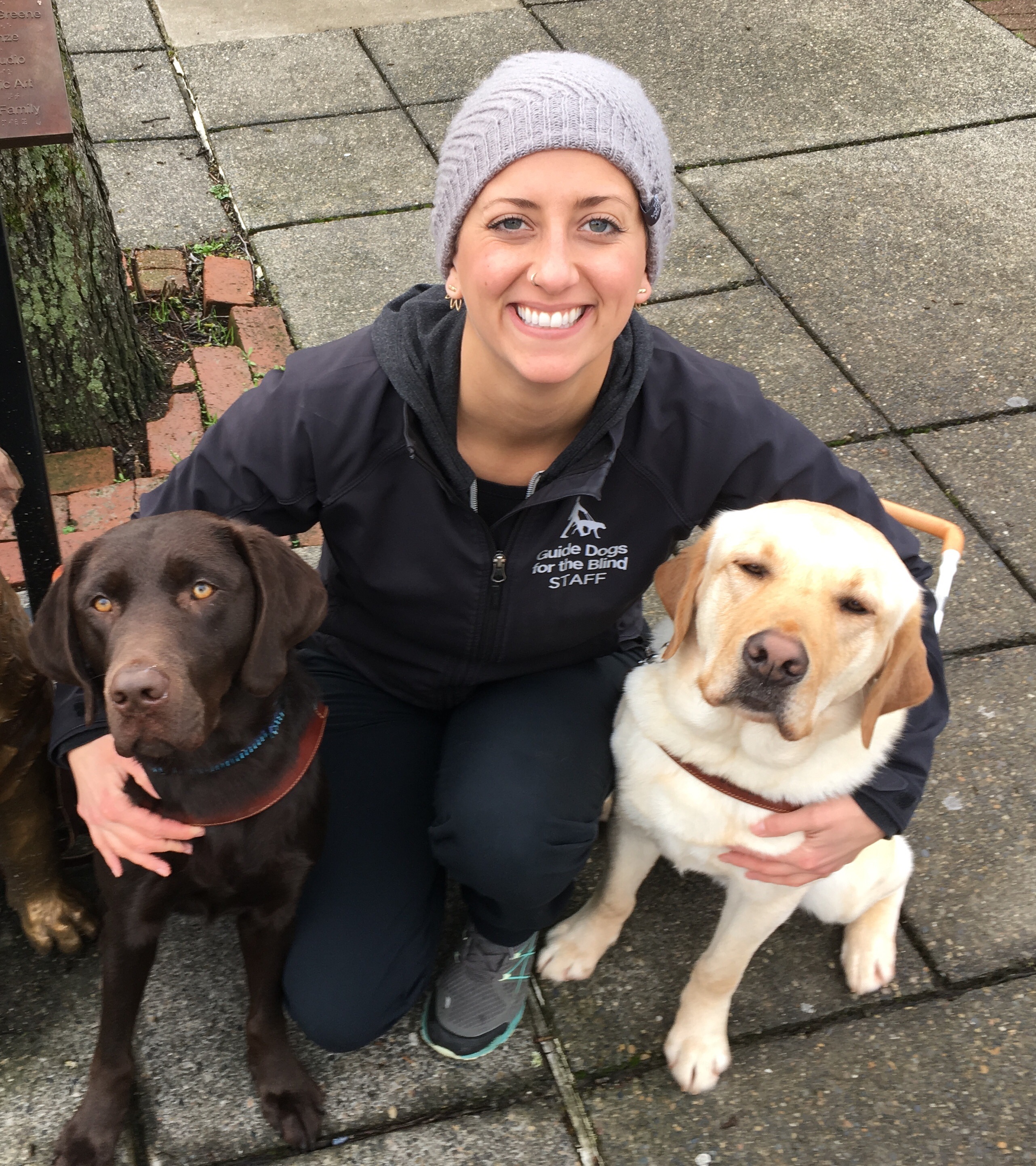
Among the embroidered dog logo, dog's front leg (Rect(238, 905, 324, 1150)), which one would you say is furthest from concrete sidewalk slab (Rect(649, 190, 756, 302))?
dog's front leg (Rect(238, 905, 324, 1150))

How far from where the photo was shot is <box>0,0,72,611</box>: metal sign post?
7.00 ft

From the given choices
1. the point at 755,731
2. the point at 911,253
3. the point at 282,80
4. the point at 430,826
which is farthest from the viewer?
the point at 282,80

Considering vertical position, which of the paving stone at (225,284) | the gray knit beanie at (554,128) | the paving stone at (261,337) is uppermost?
the gray knit beanie at (554,128)

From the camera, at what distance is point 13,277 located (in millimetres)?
2387

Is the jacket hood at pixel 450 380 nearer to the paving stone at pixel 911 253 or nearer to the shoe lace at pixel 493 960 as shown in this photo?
the shoe lace at pixel 493 960

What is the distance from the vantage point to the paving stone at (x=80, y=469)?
3.80 metres

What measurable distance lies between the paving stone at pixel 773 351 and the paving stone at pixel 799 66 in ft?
3.59

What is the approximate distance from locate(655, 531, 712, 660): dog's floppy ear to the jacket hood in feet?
0.83

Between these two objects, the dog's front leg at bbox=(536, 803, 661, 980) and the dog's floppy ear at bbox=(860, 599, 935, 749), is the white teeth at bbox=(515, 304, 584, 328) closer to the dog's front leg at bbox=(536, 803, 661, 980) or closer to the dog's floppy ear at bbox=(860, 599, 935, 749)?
the dog's floppy ear at bbox=(860, 599, 935, 749)

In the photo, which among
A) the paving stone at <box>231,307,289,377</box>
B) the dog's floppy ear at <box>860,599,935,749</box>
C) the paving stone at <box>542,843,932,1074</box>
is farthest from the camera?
the paving stone at <box>231,307,289,377</box>

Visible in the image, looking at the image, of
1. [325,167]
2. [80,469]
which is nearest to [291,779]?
[80,469]

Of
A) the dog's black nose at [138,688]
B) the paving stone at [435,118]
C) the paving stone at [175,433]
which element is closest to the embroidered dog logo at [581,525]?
the dog's black nose at [138,688]

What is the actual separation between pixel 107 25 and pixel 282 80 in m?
1.11

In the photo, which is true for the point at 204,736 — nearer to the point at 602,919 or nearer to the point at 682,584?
the point at 682,584
